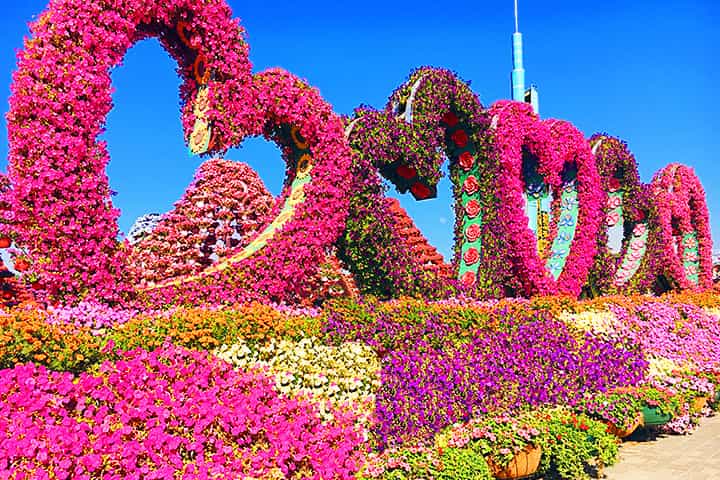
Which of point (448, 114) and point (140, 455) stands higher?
point (448, 114)

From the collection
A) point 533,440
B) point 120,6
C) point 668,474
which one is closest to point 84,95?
point 120,6

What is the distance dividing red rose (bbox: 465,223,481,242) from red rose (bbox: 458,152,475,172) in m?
0.98

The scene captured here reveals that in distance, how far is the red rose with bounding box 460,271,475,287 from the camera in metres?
10.5

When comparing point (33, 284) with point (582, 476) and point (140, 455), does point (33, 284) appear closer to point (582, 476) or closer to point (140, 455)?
point (140, 455)

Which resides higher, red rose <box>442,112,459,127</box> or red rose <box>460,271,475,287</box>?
red rose <box>442,112,459,127</box>

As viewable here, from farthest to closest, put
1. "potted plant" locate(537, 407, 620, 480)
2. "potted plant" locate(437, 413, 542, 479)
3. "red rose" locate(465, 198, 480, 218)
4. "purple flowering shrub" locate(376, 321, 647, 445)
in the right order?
1. "red rose" locate(465, 198, 480, 218)
2. "purple flowering shrub" locate(376, 321, 647, 445)
3. "potted plant" locate(537, 407, 620, 480)
4. "potted plant" locate(437, 413, 542, 479)

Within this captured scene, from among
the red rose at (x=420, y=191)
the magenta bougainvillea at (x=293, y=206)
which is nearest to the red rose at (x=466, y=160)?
the red rose at (x=420, y=191)

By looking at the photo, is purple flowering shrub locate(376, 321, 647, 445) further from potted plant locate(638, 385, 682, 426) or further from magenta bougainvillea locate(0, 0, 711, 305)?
magenta bougainvillea locate(0, 0, 711, 305)

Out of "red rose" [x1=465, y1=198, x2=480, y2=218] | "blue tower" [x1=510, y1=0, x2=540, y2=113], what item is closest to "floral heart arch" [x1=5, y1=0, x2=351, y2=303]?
"red rose" [x1=465, y1=198, x2=480, y2=218]

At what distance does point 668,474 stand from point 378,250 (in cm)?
421

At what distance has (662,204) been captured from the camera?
53.6 feet

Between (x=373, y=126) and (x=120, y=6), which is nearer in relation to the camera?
A: (x=120, y=6)

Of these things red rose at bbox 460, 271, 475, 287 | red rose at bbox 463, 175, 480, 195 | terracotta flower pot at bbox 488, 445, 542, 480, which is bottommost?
terracotta flower pot at bbox 488, 445, 542, 480

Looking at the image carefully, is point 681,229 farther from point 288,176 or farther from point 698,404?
point 288,176
